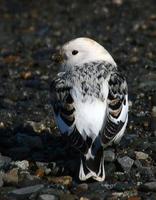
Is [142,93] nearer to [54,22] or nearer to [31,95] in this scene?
[31,95]

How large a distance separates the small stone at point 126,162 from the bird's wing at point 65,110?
0.55 metres

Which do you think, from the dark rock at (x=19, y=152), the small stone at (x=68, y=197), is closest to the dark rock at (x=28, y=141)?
the dark rock at (x=19, y=152)

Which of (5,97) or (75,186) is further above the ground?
(5,97)

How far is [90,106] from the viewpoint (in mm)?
5945

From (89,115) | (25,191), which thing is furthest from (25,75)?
(25,191)

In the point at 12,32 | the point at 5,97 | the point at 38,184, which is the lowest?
the point at 38,184

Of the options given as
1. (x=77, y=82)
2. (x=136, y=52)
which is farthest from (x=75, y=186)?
(x=136, y=52)

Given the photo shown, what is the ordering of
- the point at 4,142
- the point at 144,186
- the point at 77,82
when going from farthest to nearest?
the point at 4,142
the point at 77,82
the point at 144,186

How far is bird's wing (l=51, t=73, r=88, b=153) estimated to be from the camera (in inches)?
225

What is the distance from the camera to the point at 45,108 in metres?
8.12

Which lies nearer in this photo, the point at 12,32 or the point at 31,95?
the point at 31,95

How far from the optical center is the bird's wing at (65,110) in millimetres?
5703

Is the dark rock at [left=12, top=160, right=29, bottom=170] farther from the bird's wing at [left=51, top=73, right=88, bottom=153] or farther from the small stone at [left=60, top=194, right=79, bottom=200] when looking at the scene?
the small stone at [left=60, top=194, right=79, bottom=200]

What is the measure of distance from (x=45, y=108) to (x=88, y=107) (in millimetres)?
2237
